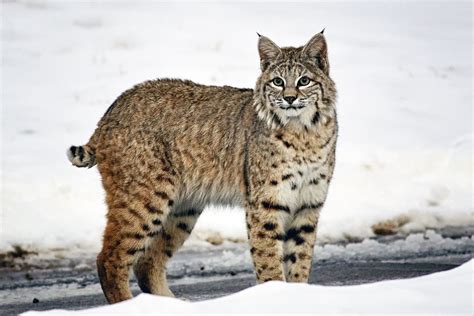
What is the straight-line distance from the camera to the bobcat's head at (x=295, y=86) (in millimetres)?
7426

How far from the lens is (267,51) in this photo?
7719mm

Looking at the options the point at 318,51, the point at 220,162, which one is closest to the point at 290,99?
the point at 318,51

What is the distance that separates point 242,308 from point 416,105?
354 inches

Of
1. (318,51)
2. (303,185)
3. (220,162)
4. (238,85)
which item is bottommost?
(303,185)

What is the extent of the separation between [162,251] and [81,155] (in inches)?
35.2

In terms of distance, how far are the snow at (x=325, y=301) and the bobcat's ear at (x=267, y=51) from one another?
7.66 feet

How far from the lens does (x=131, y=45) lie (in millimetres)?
15648

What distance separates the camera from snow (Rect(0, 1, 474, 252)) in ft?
33.5

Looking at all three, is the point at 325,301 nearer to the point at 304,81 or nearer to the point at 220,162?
the point at 304,81

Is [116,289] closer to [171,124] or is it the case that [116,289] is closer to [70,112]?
[171,124]

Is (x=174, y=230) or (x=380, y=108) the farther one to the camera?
(x=380, y=108)

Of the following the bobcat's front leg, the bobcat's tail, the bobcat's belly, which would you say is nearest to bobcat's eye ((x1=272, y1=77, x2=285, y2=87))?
the bobcat's belly

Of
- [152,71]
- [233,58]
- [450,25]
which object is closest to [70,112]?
[152,71]

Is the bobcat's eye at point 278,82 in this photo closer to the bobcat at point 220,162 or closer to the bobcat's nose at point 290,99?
the bobcat at point 220,162
